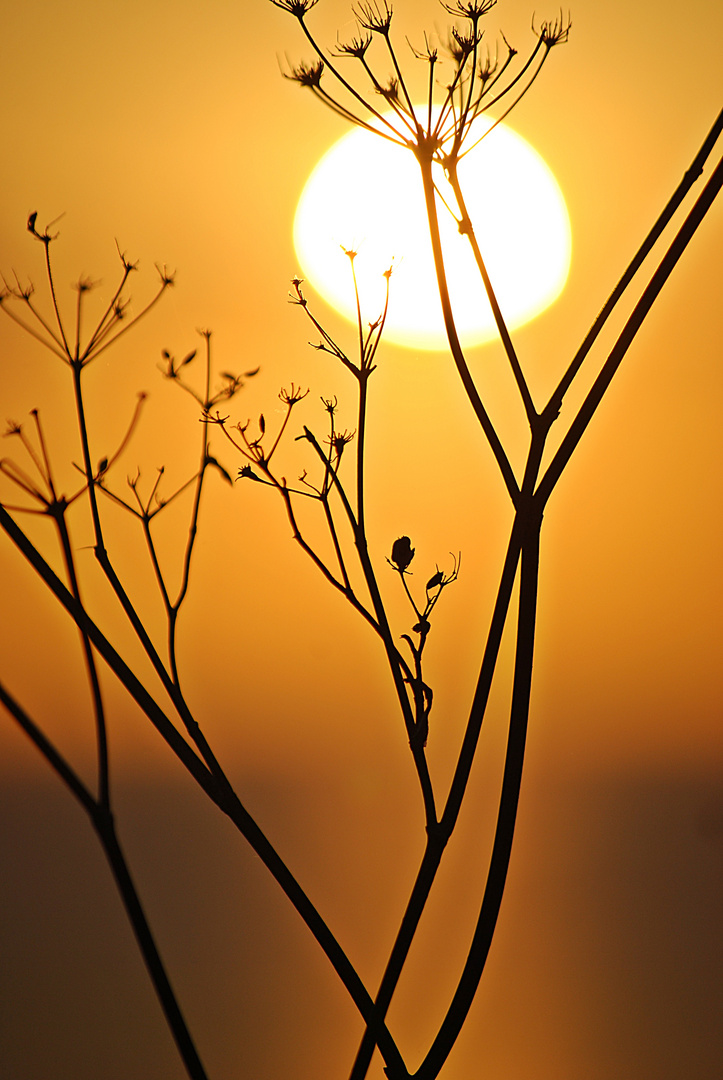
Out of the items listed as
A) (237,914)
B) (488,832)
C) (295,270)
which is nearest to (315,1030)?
(237,914)

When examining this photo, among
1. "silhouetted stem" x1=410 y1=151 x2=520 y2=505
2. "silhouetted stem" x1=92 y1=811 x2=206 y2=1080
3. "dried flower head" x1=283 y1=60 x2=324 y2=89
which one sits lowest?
"silhouetted stem" x1=92 y1=811 x2=206 y2=1080

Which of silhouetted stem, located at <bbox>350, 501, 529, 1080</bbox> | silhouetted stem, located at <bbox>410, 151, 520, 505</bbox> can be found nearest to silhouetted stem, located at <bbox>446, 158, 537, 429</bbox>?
silhouetted stem, located at <bbox>410, 151, 520, 505</bbox>

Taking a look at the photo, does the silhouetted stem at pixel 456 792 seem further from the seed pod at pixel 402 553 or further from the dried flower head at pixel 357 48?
the dried flower head at pixel 357 48

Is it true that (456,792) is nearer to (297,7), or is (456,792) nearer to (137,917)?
(137,917)

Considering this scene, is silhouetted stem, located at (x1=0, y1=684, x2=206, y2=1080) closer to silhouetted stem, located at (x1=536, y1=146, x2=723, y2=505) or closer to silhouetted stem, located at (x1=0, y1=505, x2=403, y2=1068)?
silhouetted stem, located at (x1=0, y1=505, x2=403, y2=1068)

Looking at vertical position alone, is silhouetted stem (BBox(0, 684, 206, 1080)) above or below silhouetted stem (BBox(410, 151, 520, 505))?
below

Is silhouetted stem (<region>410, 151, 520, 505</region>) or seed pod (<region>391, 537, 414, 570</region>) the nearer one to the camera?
silhouetted stem (<region>410, 151, 520, 505</region>)

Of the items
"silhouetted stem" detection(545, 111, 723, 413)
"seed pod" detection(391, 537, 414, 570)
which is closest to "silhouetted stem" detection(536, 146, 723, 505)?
"silhouetted stem" detection(545, 111, 723, 413)

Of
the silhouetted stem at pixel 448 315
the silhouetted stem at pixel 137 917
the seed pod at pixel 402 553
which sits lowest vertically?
the silhouetted stem at pixel 137 917

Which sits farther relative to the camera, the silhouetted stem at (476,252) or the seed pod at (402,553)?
the seed pod at (402,553)

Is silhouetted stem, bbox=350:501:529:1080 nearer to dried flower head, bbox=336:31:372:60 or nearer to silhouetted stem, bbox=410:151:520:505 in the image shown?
silhouetted stem, bbox=410:151:520:505

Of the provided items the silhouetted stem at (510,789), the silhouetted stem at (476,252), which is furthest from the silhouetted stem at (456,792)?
the silhouetted stem at (476,252)

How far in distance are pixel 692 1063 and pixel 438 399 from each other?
176cm

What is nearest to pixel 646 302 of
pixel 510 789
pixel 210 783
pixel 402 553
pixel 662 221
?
pixel 662 221
